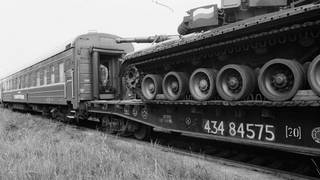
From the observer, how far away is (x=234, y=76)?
5777 mm

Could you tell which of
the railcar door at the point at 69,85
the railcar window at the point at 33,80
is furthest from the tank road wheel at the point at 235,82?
the railcar window at the point at 33,80

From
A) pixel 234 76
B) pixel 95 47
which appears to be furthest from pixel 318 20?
pixel 95 47

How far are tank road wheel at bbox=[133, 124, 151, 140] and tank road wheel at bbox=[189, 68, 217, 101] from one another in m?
2.93

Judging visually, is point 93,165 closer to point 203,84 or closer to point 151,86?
point 203,84

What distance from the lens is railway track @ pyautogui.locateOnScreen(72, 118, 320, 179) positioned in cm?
538

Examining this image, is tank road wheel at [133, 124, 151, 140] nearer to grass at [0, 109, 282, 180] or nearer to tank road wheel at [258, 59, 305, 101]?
grass at [0, 109, 282, 180]

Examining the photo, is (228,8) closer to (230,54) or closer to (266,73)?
(230,54)

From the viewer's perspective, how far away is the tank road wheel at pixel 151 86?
7578 millimetres

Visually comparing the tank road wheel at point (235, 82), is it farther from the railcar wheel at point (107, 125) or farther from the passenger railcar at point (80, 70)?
the passenger railcar at point (80, 70)

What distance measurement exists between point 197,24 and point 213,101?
1.96m

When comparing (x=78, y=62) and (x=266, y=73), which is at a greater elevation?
(x=78, y=62)

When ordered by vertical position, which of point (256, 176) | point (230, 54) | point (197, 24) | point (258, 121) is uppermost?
point (197, 24)

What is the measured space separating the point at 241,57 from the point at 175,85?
152 centimetres

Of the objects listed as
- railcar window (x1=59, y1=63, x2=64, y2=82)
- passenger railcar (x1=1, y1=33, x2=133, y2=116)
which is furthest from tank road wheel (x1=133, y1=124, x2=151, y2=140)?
railcar window (x1=59, y1=63, x2=64, y2=82)
